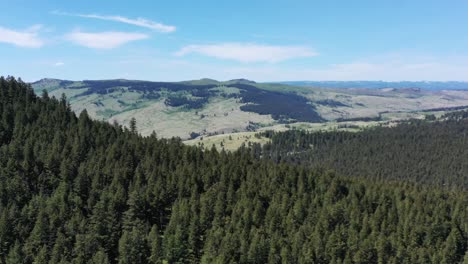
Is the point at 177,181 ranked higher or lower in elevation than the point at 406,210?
higher

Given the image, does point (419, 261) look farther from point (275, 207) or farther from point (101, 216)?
point (101, 216)

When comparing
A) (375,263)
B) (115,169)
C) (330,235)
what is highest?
(115,169)

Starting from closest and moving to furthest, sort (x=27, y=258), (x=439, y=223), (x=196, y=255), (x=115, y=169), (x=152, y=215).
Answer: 1. (x=27, y=258)
2. (x=196, y=255)
3. (x=152, y=215)
4. (x=439, y=223)
5. (x=115, y=169)

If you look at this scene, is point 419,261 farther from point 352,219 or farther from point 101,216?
point 101,216

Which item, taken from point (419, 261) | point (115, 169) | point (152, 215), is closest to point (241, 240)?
point (152, 215)

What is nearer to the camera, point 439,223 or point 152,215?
point 152,215

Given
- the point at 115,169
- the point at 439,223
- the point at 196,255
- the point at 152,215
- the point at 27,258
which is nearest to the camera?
the point at 27,258
